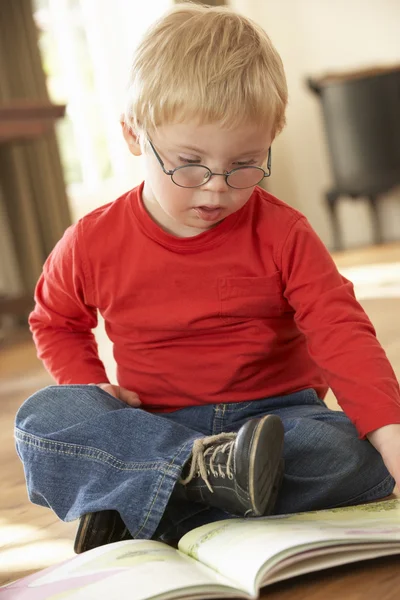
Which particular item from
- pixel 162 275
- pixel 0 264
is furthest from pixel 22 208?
pixel 162 275

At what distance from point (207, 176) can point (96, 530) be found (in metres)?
0.41

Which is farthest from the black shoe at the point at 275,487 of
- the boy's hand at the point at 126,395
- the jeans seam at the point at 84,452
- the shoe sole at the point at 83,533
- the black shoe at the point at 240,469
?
the boy's hand at the point at 126,395

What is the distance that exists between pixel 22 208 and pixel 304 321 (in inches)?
103

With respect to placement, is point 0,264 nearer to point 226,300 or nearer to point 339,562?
point 226,300

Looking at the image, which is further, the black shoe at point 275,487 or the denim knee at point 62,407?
the denim knee at point 62,407

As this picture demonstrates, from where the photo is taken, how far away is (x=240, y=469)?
0.85 meters

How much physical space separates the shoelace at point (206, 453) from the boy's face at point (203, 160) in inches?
10.4

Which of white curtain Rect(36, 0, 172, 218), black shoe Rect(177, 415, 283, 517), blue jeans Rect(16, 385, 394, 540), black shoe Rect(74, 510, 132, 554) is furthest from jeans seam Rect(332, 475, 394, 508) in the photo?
white curtain Rect(36, 0, 172, 218)

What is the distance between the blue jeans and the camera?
0.94 meters

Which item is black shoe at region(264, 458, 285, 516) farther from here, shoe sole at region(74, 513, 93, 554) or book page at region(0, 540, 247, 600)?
shoe sole at region(74, 513, 93, 554)

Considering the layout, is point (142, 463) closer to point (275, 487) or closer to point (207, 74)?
point (275, 487)

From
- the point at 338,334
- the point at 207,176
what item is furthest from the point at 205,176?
the point at 338,334

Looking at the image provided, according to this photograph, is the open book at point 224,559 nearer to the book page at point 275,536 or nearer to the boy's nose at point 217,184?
the book page at point 275,536

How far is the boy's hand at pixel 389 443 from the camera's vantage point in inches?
35.6
